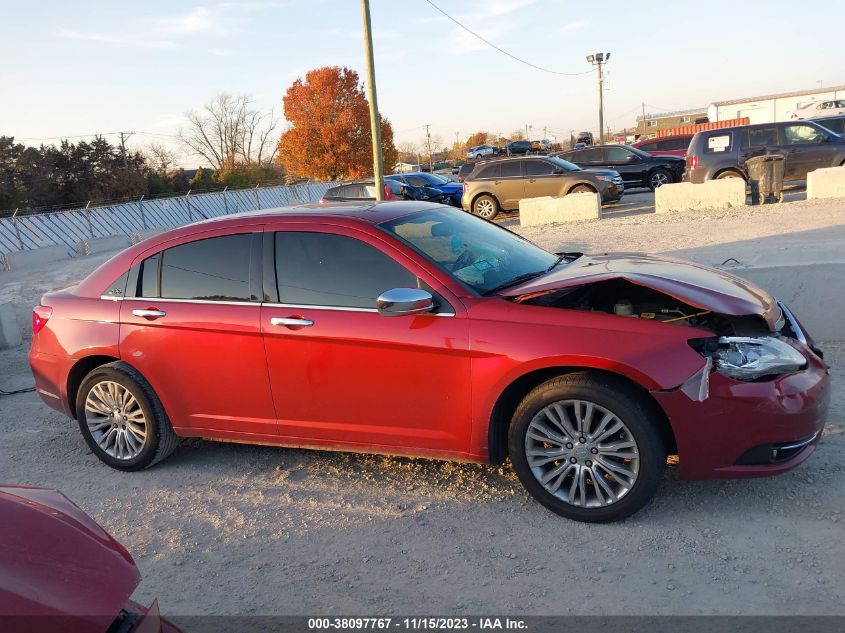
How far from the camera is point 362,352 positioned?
4020 millimetres

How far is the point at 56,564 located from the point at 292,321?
2400mm

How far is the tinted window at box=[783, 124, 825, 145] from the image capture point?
1660cm

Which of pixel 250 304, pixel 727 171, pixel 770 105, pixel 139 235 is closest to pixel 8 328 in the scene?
pixel 250 304

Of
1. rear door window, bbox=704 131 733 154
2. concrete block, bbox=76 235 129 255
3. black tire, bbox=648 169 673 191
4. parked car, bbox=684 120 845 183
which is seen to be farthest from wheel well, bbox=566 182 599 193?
concrete block, bbox=76 235 129 255

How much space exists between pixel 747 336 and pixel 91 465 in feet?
14.2

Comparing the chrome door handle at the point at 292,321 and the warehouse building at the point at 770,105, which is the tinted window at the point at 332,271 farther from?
the warehouse building at the point at 770,105

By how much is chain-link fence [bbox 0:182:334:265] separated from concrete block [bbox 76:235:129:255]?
1.75ft

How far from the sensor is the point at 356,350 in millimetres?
4031

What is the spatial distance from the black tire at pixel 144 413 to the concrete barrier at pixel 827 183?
1381 cm

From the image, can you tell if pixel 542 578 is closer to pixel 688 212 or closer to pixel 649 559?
pixel 649 559

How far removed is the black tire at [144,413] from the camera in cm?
476

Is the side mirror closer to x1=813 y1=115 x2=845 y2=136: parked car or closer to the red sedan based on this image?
the red sedan

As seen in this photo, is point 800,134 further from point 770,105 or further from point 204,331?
point 770,105

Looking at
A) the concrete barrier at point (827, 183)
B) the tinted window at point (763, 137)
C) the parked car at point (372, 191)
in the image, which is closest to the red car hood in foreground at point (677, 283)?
the concrete barrier at point (827, 183)
